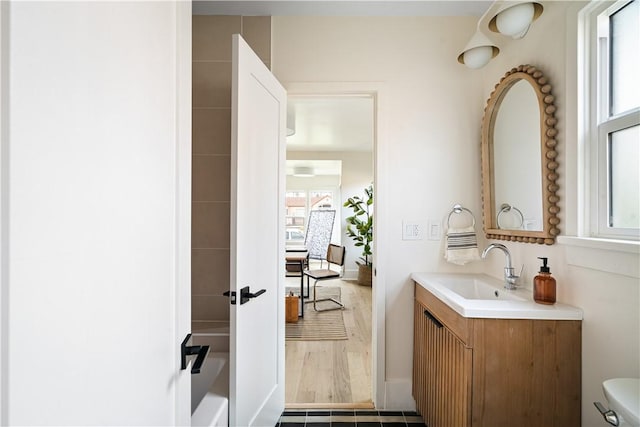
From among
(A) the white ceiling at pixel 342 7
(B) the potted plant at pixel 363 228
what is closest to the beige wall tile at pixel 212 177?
(A) the white ceiling at pixel 342 7

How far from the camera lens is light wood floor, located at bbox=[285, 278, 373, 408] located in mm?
2211

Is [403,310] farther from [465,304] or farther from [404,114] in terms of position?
[404,114]

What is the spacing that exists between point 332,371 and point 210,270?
138 centimetres

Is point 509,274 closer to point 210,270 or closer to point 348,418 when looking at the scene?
point 348,418

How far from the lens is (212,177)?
202 centimetres

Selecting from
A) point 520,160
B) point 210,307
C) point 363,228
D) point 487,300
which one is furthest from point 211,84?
point 363,228

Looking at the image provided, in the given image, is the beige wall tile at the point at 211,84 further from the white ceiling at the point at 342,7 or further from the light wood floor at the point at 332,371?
the light wood floor at the point at 332,371

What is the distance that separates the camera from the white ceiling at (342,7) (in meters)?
1.95

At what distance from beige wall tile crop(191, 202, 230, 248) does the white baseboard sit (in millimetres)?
1399

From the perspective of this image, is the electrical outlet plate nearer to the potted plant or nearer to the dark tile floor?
the dark tile floor

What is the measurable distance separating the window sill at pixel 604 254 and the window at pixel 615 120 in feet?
0.26

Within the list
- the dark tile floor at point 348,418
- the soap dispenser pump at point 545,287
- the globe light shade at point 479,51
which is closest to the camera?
the soap dispenser pump at point 545,287

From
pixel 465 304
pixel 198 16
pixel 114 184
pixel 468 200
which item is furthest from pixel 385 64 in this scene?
pixel 114 184

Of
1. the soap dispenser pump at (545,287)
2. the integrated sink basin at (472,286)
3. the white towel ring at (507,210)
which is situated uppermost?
the white towel ring at (507,210)
